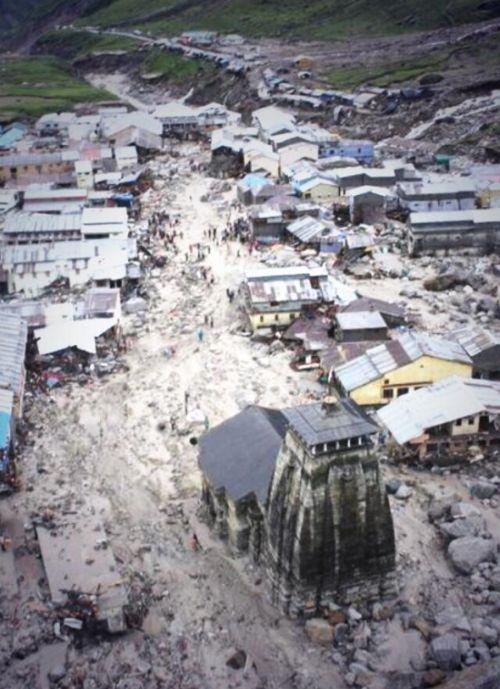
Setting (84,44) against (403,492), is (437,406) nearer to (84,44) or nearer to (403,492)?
(403,492)

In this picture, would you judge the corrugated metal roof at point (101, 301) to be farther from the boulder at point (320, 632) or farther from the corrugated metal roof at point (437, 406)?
the boulder at point (320, 632)

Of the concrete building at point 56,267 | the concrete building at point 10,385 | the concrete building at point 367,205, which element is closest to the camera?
the concrete building at point 10,385

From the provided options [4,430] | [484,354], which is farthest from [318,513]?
[484,354]

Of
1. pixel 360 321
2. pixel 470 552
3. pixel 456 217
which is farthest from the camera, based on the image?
pixel 456 217

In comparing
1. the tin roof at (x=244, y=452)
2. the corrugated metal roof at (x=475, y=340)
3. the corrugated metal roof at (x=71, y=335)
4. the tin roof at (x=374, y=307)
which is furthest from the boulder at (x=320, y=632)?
the corrugated metal roof at (x=71, y=335)

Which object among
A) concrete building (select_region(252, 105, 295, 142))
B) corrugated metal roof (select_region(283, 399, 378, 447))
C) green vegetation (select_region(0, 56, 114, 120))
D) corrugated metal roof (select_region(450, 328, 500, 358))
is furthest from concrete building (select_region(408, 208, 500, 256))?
green vegetation (select_region(0, 56, 114, 120))

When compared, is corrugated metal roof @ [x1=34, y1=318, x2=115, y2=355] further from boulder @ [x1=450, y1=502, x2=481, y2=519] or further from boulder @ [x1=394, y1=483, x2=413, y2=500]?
boulder @ [x1=450, y1=502, x2=481, y2=519]
